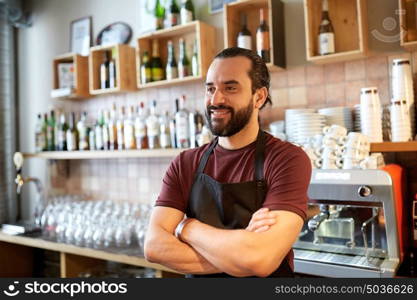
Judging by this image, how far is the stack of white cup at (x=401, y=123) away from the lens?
199cm

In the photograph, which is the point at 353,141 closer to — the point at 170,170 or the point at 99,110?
the point at 170,170

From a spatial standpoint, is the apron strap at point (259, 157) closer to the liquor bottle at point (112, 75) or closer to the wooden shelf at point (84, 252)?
the wooden shelf at point (84, 252)

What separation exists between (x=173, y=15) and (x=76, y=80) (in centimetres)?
104

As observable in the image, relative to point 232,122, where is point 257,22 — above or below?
above

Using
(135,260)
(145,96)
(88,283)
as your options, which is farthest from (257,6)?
(88,283)

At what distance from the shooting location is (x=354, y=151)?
6.15 ft

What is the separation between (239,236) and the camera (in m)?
1.28

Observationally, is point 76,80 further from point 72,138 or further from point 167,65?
point 167,65

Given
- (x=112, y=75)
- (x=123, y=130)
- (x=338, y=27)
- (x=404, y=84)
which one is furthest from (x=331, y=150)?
(x=112, y=75)

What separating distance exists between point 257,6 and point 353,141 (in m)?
1.22

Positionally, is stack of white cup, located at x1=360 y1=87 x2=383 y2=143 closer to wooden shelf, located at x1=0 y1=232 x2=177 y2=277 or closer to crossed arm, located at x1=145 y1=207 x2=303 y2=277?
crossed arm, located at x1=145 y1=207 x2=303 y2=277

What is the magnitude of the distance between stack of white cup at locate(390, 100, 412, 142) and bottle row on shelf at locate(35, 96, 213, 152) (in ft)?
3.34

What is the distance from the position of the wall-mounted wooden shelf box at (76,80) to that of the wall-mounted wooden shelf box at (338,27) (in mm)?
1963

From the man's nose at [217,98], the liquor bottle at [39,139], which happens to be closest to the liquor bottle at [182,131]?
the man's nose at [217,98]
